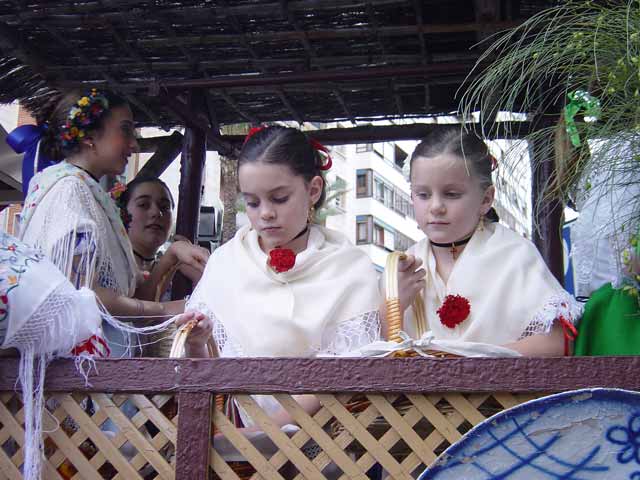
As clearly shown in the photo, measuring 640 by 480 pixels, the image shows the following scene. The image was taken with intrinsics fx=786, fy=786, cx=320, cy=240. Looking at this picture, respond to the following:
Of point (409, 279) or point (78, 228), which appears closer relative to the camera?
point (409, 279)

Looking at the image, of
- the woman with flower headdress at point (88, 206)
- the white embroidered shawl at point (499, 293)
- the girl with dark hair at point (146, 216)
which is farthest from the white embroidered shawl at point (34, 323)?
the girl with dark hair at point (146, 216)

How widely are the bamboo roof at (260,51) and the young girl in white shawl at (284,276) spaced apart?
1.34 metres

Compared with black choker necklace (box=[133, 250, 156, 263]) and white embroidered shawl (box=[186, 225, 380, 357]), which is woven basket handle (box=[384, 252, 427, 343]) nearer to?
white embroidered shawl (box=[186, 225, 380, 357])

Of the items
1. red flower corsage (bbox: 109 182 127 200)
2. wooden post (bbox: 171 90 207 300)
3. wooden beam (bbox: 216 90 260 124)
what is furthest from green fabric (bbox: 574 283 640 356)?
wooden post (bbox: 171 90 207 300)

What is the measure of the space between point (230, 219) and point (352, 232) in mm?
24131

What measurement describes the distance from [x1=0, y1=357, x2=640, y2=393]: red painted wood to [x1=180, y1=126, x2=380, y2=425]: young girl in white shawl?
50 centimetres

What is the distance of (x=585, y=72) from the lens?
101 inches

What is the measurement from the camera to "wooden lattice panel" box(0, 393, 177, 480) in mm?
2256

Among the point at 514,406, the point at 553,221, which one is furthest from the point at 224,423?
the point at 553,221

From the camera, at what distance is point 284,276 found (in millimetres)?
2971

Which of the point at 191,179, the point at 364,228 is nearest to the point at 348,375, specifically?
the point at 191,179

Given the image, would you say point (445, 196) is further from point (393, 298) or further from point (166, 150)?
point (166, 150)

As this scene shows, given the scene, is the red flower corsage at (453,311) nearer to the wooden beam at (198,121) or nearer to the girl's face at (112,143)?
the girl's face at (112,143)

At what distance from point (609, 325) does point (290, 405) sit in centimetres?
124
